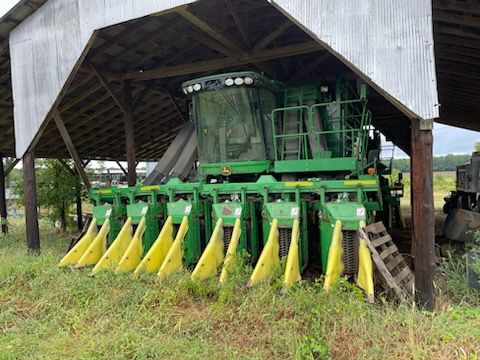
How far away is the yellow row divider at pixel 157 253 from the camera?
5501 millimetres

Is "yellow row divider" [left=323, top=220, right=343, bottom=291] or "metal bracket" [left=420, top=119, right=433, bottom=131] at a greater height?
"metal bracket" [left=420, top=119, right=433, bottom=131]

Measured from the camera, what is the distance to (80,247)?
6453 mm

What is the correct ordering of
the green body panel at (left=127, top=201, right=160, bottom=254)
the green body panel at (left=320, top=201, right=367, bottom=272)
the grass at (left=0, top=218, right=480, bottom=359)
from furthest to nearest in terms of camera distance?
the green body panel at (left=127, top=201, right=160, bottom=254)
the green body panel at (left=320, top=201, right=367, bottom=272)
the grass at (left=0, top=218, right=480, bottom=359)

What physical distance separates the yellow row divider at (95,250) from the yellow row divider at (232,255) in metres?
2.52

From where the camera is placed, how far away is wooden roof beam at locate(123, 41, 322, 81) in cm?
747

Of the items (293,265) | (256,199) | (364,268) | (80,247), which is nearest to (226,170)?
(256,199)

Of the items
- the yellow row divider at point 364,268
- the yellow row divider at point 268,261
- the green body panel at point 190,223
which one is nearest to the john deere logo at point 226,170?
the green body panel at point 190,223

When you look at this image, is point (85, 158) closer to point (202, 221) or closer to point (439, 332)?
point (202, 221)

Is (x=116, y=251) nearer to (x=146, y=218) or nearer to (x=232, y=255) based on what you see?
(x=146, y=218)

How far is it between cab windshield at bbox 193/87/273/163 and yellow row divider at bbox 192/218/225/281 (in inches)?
66.4

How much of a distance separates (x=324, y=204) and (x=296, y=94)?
307 cm

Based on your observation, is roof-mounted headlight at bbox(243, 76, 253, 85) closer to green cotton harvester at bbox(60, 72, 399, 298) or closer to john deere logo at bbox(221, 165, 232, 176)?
green cotton harvester at bbox(60, 72, 399, 298)

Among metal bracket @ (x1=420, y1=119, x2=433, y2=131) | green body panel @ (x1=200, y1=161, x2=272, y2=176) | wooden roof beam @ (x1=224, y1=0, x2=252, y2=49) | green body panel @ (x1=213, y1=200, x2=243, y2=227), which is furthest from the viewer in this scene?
wooden roof beam @ (x1=224, y1=0, x2=252, y2=49)

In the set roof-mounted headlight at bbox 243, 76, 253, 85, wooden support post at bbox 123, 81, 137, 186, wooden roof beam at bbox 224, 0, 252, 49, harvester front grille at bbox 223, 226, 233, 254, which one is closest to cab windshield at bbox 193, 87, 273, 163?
roof-mounted headlight at bbox 243, 76, 253, 85
